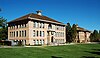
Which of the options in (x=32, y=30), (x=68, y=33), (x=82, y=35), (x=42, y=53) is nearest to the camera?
(x=42, y=53)

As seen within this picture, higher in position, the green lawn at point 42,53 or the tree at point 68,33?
the tree at point 68,33

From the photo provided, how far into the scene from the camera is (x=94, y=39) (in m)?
92.6

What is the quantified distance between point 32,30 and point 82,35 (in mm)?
42986

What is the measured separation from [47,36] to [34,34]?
7.25m

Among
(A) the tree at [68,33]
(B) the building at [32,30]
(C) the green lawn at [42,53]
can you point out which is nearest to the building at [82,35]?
(A) the tree at [68,33]

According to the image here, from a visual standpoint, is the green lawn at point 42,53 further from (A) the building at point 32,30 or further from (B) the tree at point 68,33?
(B) the tree at point 68,33

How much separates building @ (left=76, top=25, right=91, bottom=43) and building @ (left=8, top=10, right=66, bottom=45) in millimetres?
25216

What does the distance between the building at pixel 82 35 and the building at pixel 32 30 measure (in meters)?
25.2

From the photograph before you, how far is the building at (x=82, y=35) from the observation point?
282ft

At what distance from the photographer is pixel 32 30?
5194 cm

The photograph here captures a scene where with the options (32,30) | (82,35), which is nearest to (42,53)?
(32,30)

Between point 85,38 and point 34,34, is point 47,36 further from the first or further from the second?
point 85,38

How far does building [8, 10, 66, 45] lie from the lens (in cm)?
5144

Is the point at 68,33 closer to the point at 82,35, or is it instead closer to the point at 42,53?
the point at 82,35
